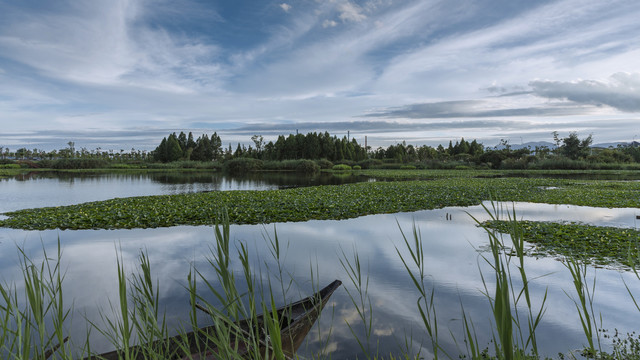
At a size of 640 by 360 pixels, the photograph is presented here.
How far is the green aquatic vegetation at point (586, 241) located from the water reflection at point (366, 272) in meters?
0.54

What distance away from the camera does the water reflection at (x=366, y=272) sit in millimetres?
4422

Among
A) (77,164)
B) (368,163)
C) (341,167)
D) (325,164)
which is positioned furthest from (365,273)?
(77,164)

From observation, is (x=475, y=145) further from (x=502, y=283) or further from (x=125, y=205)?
(x=502, y=283)

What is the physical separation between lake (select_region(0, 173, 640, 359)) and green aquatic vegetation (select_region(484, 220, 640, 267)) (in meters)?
0.46

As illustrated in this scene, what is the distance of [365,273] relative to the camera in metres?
6.43

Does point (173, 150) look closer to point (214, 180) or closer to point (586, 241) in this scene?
point (214, 180)

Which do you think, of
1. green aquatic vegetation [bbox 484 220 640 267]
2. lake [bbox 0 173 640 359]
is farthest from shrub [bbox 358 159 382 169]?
green aquatic vegetation [bbox 484 220 640 267]

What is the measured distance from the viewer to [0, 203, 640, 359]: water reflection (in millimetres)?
4422

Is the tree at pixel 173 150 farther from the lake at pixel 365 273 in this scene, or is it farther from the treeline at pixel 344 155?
the lake at pixel 365 273

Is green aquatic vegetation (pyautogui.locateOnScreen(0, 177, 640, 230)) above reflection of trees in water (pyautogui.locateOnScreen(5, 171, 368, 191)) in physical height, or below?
above

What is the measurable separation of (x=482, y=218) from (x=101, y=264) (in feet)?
34.0

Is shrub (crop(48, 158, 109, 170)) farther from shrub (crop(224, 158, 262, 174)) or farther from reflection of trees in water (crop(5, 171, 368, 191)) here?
shrub (crop(224, 158, 262, 174))

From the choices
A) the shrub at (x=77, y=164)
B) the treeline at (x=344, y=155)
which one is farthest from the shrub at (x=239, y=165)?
the shrub at (x=77, y=164)

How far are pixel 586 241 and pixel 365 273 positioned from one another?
15.5 feet
